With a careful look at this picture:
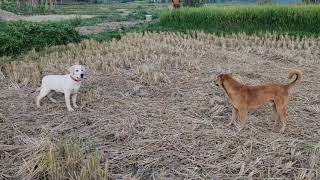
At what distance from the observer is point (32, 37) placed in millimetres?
11062

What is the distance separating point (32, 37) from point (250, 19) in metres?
6.95

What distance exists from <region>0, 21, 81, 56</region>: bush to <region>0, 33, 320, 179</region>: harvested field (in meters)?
0.65

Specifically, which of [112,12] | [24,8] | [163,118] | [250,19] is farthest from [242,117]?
[24,8]

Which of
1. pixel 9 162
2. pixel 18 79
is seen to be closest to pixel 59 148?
pixel 9 162

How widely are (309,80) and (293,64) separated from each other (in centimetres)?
155

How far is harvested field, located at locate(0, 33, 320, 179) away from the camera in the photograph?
4.56m

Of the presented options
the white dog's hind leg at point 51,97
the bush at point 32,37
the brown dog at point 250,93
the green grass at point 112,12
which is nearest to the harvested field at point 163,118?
the white dog's hind leg at point 51,97

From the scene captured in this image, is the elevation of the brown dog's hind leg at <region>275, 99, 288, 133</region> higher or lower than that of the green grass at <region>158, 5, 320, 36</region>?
lower

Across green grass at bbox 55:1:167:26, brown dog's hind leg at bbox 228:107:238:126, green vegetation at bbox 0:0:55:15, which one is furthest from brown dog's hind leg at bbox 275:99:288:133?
green vegetation at bbox 0:0:55:15

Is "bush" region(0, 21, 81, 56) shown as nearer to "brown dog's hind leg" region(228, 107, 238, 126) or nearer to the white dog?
the white dog

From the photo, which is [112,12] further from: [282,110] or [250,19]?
[282,110]

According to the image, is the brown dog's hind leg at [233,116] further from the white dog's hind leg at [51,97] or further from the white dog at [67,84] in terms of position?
the white dog's hind leg at [51,97]

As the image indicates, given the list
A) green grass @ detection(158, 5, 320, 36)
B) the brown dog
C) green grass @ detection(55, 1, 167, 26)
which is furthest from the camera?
green grass @ detection(55, 1, 167, 26)

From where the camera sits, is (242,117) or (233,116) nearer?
(242,117)
